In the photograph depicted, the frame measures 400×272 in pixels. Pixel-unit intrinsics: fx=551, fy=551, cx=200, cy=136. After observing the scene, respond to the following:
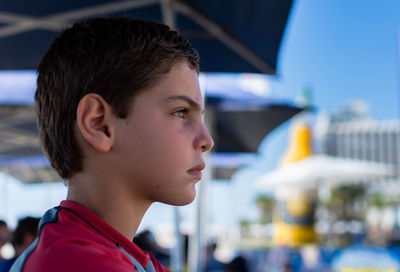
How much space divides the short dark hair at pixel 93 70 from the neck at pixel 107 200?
27 mm

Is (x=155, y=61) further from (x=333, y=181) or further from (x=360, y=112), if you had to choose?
(x=360, y=112)

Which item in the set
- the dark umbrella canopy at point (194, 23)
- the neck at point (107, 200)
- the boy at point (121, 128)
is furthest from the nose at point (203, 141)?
the dark umbrella canopy at point (194, 23)

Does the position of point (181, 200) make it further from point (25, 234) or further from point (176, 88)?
point (25, 234)

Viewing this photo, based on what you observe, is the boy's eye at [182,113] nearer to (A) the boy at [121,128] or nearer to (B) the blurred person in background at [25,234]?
(A) the boy at [121,128]

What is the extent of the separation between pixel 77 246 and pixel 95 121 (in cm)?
19

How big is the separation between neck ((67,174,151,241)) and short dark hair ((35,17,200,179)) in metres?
0.03

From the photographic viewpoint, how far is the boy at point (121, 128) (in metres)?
0.65

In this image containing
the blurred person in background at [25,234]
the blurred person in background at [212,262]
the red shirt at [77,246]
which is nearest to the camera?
the red shirt at [77,246]

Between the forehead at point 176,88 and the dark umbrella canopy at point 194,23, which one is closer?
the forehead at point 176,88

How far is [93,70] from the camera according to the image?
65cm

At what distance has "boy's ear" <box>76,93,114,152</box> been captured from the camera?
0.65 m

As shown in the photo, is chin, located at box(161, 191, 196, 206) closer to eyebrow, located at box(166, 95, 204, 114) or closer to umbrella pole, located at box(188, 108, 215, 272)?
eyebrow, located at box(166, 95, 204, 114)

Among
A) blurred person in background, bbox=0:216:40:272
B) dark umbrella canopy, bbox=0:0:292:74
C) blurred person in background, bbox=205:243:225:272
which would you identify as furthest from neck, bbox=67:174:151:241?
blurred person in background, bbox=205:243:225:272

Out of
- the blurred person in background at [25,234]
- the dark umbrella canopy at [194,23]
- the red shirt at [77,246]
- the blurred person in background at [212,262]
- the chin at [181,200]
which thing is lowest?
the blurred person in background at [212,262]
